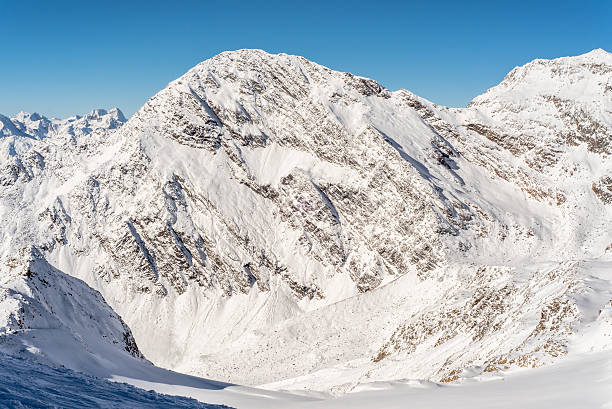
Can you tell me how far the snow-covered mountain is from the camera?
55656 millimetres

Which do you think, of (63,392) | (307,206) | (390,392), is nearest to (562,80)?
(307,206)

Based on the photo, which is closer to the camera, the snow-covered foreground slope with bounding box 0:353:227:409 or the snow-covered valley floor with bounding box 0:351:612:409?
the snow-covered valley floor with bounding box 0:351:612:409

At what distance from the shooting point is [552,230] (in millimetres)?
59812

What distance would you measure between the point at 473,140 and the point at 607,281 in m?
53.3

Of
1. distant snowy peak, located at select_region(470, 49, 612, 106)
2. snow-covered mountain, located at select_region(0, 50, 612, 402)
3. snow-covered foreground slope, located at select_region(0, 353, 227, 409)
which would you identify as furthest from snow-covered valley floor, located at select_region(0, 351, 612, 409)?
distant snowy peak, located at select_region(470, 49, 612, 106)

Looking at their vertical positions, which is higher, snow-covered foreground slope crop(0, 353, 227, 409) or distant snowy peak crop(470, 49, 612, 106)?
distant snowy peak crop(470, 49, 612, 106)

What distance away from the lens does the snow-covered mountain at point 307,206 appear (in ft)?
183

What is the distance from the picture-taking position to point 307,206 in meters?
70.5

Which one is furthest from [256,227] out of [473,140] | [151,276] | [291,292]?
[473,140]

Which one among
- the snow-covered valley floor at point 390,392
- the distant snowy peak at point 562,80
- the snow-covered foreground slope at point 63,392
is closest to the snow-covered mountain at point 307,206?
the distant snowy peak at point 562,80

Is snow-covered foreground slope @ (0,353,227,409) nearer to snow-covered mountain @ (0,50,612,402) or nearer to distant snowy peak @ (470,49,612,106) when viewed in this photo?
snow-covered mountain @ (0,50,612,402)

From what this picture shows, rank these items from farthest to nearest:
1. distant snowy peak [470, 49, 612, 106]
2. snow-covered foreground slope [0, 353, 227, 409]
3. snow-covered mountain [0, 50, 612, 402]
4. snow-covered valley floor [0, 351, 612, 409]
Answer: distant snowy peak [470, 49, 612, 106], snow-covered mountain [0, 50, 612, 402], snow-covered foreground slope [0, 353, 227, 409], snow-covered valley floor [0, 351, 612, 409]

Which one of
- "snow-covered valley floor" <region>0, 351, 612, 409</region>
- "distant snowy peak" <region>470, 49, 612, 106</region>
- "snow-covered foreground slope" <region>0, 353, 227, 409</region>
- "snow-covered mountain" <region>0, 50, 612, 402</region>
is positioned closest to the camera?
"snow-covered valley floor" <region>0, 351, 612, 409</region>

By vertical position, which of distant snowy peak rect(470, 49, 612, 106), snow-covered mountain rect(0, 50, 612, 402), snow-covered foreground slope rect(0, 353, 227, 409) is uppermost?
distant snowy peak rect(470, 49, 612, 106)
